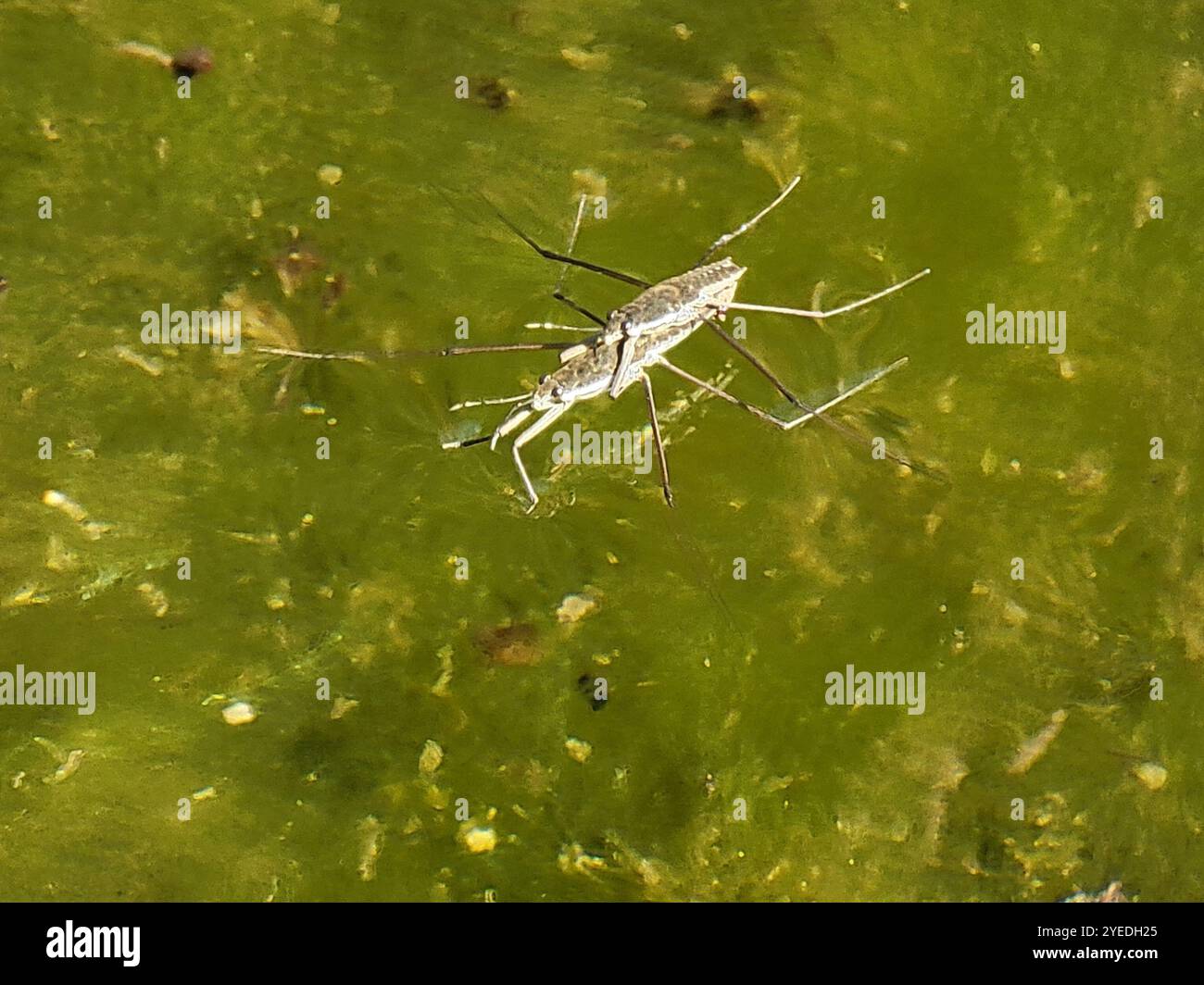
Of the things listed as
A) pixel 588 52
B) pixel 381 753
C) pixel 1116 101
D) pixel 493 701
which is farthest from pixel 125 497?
pixel 1116 101

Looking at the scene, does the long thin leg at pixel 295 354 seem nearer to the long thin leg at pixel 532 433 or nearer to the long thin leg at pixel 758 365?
the long thin leg at pixel 532 433

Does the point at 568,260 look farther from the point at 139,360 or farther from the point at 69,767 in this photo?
the point at 69,767

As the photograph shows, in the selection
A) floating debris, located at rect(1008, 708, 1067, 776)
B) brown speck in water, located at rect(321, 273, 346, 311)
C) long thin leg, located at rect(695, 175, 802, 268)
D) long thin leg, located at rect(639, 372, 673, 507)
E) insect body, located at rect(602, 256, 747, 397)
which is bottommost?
floating debris, located at rect(1008, 708, 1067, 776)

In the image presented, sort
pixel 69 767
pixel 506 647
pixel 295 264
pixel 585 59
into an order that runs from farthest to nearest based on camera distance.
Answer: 1. pixel 585 59
2. pixel 295 264
3. pixel 506 647
4. pixel 69 767

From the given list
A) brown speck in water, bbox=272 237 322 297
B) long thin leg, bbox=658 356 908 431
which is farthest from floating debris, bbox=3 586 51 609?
long thin leg, bbox=658 356 908 431

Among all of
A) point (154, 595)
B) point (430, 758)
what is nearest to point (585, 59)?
point (154, 595)

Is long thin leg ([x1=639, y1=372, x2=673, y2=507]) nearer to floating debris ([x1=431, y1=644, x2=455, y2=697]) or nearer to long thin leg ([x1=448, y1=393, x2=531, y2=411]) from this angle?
long thin leg ([x1=448, y1=393, x2=531, y2=411])

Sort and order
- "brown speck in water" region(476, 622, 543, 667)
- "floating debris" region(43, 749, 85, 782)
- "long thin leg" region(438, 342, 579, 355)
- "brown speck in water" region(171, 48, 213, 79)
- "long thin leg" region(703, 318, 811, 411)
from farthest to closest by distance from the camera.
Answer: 1. "brown speck in water" region(171, 48, 213, 79)
2. "brown speck in water" region(476, 622, 543, 667)
3. "floating debris" region(43, 749, 85, 782)
4. "long thin leg" region(438, 342, 579, 355)
5. "long thin leg" region(703, 318, 811, 411)

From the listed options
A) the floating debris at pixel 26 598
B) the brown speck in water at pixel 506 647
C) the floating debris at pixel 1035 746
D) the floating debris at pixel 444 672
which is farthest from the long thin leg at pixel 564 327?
the floating debris at pixel 1035 746
